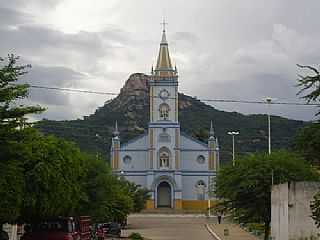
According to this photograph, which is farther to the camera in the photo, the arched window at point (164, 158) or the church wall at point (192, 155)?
the church wall at point (192, 155)

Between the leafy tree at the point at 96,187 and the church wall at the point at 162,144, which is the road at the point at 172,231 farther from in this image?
the church wall at the point at 162,144

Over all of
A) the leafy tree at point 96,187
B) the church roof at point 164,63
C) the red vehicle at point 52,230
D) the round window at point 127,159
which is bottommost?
the red vehicle at point 52,230

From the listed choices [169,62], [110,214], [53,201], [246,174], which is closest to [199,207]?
[169,62]

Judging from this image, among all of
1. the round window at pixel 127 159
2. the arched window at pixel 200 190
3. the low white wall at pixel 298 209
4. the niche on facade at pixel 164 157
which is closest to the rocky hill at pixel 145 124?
the round window at pixel 127 159

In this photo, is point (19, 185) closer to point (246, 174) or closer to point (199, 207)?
point (246, 174)

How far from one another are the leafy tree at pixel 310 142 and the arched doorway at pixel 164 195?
8807 cm

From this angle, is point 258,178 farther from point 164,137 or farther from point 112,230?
point 164,137

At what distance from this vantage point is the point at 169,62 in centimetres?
11938

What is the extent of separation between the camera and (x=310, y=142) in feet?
85.4

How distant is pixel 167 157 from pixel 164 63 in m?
15.1

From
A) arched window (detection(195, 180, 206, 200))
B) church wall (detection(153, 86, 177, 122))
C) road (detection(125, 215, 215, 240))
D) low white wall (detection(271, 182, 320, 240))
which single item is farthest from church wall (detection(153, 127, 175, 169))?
low white wall (detection(271, 182, 320, 240))

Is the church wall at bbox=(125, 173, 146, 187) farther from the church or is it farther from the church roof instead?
the church roof

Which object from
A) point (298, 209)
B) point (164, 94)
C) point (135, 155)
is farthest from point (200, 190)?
point (298, 209)

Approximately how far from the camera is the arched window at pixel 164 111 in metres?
117
